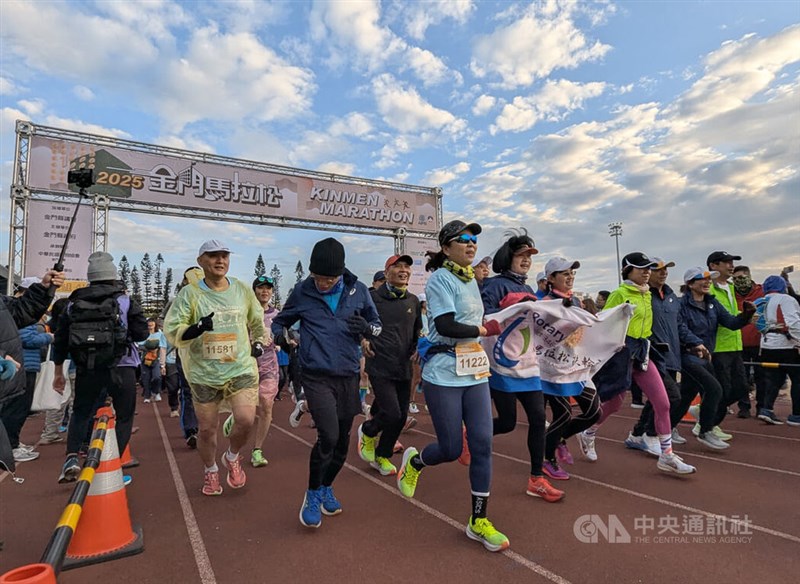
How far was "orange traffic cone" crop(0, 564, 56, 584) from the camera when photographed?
2.19 metres

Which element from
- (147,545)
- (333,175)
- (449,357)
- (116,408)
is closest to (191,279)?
(116,408)

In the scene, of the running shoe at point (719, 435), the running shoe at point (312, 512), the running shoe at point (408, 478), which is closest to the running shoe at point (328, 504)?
the running shoe at point (312, 512)

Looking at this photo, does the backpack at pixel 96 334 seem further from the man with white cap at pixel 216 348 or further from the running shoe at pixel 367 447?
the running shoe at pixel 367 447

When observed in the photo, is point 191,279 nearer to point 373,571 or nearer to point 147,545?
point 147,545

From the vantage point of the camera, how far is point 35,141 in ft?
51.1

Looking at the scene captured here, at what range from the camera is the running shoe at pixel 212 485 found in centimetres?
462

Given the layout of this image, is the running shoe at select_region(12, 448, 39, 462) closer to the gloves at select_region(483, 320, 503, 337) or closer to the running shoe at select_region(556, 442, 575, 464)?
the gloves at select_region(483, 320, 503, 337)

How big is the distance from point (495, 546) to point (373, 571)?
83cm

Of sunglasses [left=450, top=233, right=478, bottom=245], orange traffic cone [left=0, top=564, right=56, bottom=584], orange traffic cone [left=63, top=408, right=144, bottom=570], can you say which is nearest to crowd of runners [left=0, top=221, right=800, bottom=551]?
sunglasses [left=450, top=233, right=478, bottom=245]

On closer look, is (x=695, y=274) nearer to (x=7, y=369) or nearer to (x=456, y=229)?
(x=456, y=229)

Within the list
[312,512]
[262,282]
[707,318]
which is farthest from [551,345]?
[262,282]

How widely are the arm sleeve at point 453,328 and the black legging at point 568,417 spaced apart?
1.91 m

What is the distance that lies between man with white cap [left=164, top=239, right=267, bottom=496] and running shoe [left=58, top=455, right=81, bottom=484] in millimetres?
1560

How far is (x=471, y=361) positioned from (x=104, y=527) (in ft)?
9.30
